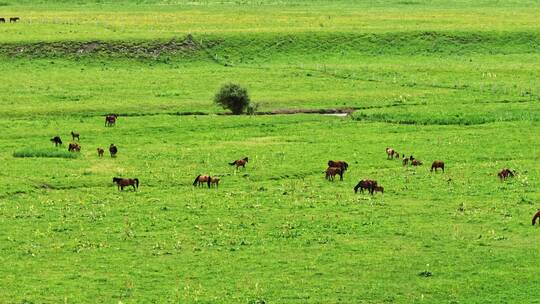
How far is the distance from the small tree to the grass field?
147 cm

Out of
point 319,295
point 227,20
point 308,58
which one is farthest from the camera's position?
point 227,20

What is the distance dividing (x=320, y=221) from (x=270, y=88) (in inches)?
1397

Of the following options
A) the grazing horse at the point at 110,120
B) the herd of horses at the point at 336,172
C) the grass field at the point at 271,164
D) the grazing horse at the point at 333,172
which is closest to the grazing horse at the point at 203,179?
the herd of horses at the point at 336,172

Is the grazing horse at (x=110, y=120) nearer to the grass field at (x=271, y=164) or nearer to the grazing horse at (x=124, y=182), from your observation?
the grass field at (x=271, y=164)

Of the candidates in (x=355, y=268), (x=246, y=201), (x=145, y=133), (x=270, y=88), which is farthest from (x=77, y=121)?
(x=355, y=268)

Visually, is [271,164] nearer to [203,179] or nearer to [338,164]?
[338,164]

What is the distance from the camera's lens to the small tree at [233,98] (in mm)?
64500

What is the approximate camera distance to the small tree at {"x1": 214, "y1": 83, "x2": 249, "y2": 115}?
64500 millimetres

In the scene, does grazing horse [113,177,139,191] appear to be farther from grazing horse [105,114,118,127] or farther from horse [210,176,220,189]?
grazing horse [105,114,118,127]

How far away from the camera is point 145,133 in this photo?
57375 mm

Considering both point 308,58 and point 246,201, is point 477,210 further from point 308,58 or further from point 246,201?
point 308,58

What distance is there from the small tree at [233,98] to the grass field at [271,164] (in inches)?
57.8

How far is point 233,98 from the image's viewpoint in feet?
212

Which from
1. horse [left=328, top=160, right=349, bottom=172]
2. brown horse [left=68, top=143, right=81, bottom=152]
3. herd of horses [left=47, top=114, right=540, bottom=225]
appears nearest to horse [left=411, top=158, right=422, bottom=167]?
herd of horses [left=47, top=114, right=540, bottom=225]
